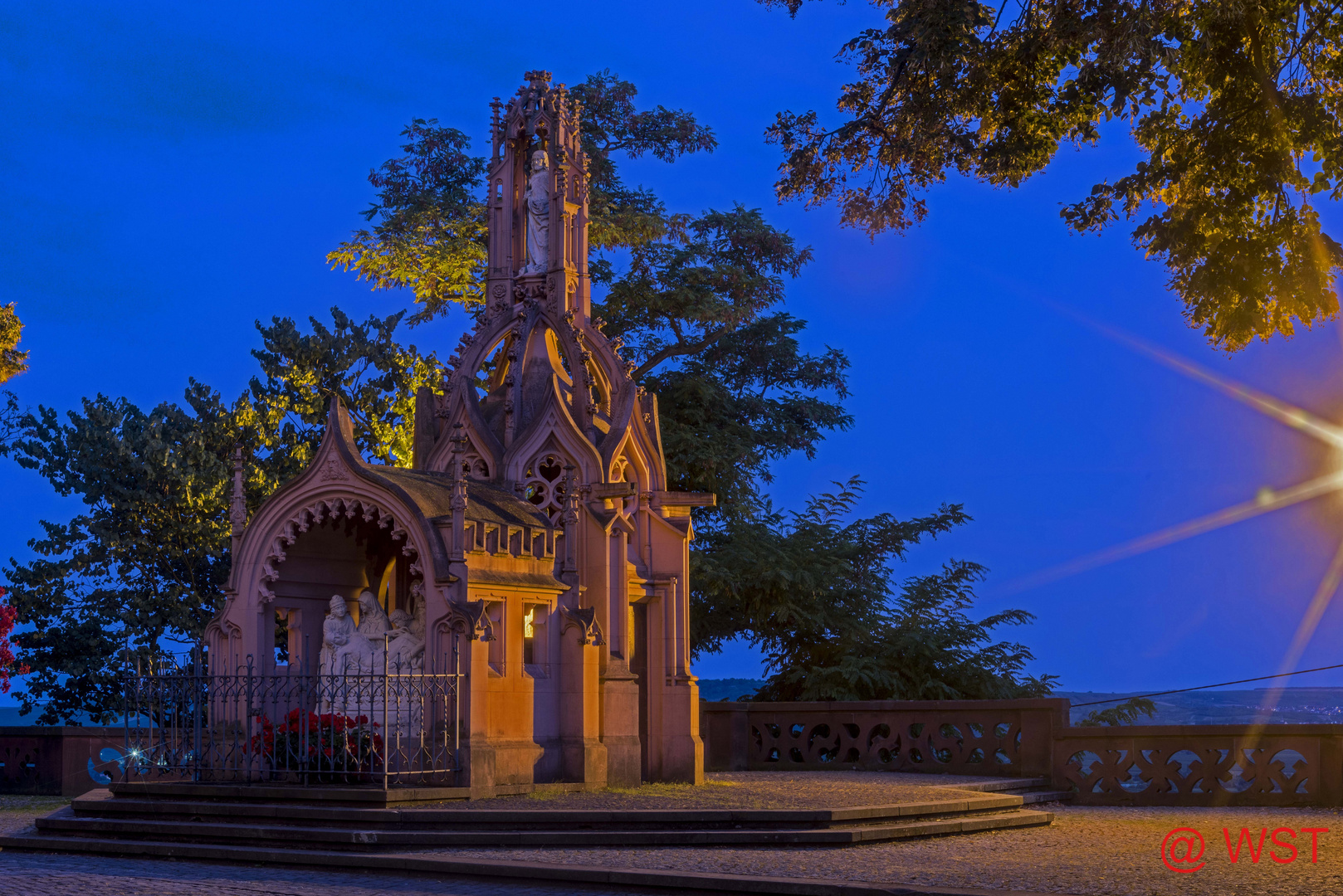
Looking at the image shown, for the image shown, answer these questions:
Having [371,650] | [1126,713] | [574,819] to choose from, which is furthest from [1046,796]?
[1126,713]

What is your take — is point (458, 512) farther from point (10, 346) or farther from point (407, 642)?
point (10, 346)

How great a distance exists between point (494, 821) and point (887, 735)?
11.6m

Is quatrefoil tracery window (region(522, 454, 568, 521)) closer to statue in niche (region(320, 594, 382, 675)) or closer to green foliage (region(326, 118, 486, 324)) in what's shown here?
statue in niche (region(320, 594, 382, 675))

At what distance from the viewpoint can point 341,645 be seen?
19.3 m

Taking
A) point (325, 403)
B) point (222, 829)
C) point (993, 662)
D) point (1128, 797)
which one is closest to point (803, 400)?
point (993, 662)

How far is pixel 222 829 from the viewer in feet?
50.1

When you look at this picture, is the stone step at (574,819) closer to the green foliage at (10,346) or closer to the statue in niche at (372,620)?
the statue in niche at (372,620)

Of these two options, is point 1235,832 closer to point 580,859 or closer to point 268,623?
point 580,859

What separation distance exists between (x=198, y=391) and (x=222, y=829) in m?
20.3

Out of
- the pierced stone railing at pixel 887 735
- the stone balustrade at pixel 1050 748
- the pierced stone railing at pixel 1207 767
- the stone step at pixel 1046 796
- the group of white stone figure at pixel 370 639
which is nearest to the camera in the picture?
the group of white stone figure at pixel 370 639

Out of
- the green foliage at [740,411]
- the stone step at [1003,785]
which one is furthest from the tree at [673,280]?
the stone step at [1003,785]

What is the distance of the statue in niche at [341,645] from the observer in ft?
62.7

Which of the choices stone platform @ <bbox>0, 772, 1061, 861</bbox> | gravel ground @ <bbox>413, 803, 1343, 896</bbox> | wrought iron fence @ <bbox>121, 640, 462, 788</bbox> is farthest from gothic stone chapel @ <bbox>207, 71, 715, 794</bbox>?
gravel ground @ <bbox>413, 803, 1343, 896</bbox>

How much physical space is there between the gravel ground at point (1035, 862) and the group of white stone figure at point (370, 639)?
492cm
